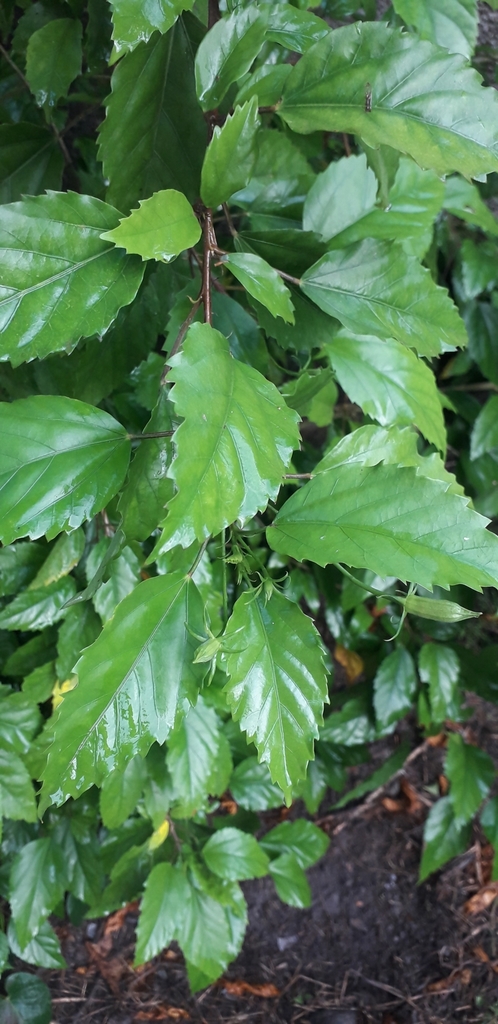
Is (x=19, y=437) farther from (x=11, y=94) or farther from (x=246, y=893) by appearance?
(x=246, y=893)

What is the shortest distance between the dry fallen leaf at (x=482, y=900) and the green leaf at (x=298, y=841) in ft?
1.97

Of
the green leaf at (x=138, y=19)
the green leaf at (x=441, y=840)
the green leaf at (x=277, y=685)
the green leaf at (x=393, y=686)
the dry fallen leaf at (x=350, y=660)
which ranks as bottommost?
the green leaf at (x=441, y=840)

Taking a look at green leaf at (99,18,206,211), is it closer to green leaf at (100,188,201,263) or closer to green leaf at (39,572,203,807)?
green leaf at (100,188,201,263)

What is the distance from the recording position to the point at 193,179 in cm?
61

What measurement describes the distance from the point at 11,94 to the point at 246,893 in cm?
166

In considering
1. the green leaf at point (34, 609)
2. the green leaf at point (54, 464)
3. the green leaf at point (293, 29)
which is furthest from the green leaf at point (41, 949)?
the green leaf at point (293, 29)

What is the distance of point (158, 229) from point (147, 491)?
204mm

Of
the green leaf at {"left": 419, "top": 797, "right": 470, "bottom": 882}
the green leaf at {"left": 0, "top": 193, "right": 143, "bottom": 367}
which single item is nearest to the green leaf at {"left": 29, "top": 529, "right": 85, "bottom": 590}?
the green leaf at {"left": 0, "top": 193, "right": 143, "bottom": 367}

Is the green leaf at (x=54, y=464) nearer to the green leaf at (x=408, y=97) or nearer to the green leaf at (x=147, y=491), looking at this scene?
the green leaf at (x=147, y=491)

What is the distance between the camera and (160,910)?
39.3 inches

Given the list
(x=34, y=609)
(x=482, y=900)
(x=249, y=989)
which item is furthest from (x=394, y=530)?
(x=482, y=900)

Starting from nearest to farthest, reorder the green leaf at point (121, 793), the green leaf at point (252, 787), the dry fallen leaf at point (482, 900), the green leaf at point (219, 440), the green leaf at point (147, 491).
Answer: the green leaf at point (219, 440)
the green leaf at point (147, 491)
the green leaf at point (121, 793)
the green leaf at point (252, 787)
the dry fallen leaf at point (482, 900)

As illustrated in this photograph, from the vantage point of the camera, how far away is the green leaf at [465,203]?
3.48 ft

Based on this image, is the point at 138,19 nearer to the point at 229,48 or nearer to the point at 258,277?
the point at 229,48
